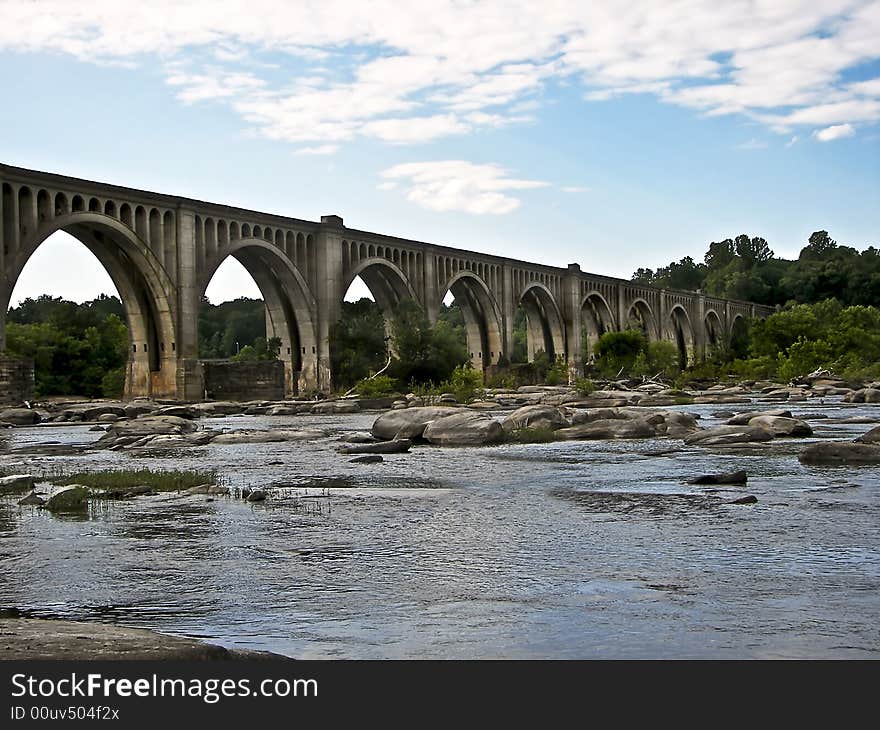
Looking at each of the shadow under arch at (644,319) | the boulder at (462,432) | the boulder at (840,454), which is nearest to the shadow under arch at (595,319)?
the shadow under arch at (644,319)

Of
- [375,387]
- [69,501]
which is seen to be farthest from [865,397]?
[69,501]

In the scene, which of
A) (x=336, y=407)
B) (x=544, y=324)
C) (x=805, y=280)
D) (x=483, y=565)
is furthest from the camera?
(x=805, y=280)

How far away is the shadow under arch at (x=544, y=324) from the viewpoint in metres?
95.8

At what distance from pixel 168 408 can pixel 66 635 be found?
125 ft

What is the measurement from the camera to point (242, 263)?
6369cm

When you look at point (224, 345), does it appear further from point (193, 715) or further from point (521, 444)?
point (193, 715)

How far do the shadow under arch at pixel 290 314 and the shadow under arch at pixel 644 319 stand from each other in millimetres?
59317

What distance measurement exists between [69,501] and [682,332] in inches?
4814

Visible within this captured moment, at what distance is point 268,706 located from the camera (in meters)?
5.06

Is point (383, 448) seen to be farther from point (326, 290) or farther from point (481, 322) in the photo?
point (481, 322)

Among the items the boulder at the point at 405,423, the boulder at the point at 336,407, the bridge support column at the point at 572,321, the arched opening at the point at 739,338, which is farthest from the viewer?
the arched opening at the point at 739,338

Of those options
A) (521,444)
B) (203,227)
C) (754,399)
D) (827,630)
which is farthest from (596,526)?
(203,227)

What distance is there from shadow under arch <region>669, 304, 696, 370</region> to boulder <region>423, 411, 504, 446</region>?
100 metres

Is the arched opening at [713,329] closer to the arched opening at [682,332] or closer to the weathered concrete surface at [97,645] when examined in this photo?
the arched opening at [682,332]
